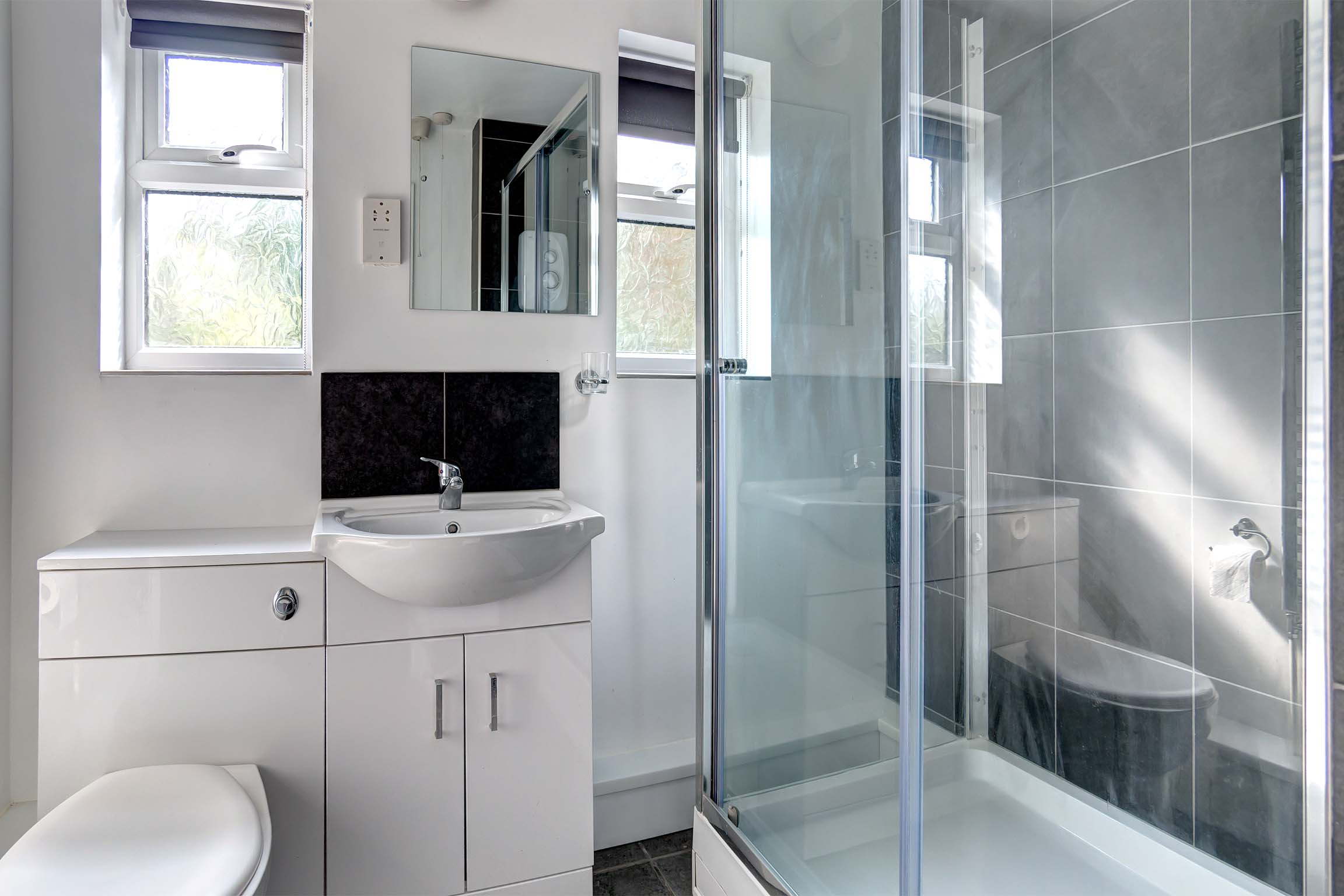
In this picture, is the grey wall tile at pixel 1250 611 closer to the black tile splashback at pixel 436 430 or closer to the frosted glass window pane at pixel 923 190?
the frosted glass window pane at pixel 923 190

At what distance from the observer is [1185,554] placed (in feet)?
3.73

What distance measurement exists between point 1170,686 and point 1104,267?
2.25 ft

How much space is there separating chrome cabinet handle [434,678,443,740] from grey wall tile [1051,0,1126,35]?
5.40 feet

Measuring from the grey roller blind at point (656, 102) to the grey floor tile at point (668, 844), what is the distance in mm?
1806

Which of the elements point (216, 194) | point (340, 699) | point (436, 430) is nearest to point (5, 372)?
point (216, 194)

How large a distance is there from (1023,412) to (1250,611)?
1.64ft

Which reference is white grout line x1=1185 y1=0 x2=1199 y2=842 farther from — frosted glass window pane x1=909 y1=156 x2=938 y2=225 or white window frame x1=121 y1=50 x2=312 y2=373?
white window frame x1=121 y1=50 x2=312 y2=373

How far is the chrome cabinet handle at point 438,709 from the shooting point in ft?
4.75

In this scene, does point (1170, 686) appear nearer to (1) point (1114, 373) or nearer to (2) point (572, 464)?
(1) point (1114, 373)

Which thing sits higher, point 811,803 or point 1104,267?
point 1104,267

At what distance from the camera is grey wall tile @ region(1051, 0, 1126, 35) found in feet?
4.08

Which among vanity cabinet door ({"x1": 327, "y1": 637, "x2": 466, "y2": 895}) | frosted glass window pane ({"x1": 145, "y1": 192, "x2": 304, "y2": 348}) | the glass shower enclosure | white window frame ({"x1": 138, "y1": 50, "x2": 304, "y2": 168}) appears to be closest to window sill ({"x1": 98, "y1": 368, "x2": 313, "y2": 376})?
frosted glass window pane ({"x1": 145, "y1": 192, "x2": 304, "y2": 348})

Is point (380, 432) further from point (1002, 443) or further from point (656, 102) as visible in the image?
point (1002, 443)

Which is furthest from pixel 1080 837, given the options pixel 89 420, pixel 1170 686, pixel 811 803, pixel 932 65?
pixel 89 420
